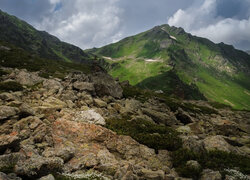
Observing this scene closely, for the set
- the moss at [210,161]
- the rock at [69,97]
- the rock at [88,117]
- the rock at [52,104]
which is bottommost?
the moss at [210,161]

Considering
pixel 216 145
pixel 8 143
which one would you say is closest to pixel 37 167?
pixel 8 143

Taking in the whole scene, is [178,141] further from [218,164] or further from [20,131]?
[20,131]

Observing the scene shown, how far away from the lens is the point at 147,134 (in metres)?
16.1

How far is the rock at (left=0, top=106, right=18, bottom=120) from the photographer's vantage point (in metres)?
12.5

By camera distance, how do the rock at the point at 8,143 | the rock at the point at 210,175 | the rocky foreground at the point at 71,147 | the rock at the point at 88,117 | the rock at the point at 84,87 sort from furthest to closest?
the rock at the point at 84,87, the rock at the point at 88,117, the rock at the point at 210,175, the rock at the point at 8,143, the rocky foreground at the point at 71,147

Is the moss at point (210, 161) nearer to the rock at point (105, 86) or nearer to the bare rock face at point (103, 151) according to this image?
the bare rock face at point (103, 151)

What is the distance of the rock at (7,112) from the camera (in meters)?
12.5

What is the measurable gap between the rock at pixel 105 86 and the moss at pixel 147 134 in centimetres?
992

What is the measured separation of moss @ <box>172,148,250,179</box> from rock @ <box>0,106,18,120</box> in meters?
13.8

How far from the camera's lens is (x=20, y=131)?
11.8 m

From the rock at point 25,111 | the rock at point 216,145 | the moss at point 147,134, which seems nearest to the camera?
the rock at point 25,111

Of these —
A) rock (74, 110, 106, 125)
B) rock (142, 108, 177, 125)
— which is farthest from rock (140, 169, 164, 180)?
rock (142, 108, 177, 125)

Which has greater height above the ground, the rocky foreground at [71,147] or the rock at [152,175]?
the rocky foreground at [71,147]

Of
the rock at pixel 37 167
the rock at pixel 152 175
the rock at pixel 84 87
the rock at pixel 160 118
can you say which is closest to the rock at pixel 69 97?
the rock at pixel 84 87
